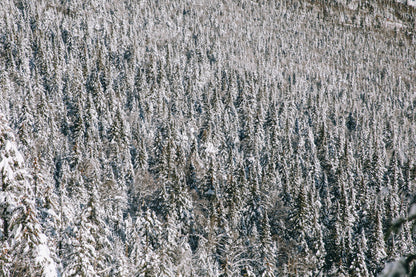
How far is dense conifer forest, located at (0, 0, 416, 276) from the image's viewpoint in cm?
2248

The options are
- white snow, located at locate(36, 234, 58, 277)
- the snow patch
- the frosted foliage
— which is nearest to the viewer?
the frosted foliage

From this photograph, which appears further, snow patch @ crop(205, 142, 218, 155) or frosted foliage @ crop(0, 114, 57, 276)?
snow patch @ crop(205, 142, 218, 155)

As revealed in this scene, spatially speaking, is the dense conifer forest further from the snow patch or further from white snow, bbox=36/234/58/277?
the snow patch

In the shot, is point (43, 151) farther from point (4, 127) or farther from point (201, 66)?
point (201, 66)

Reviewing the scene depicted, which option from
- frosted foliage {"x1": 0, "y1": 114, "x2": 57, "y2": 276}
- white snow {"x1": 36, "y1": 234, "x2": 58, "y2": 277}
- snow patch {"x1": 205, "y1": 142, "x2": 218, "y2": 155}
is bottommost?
snow patch {"x1": 205, "y1": 142, "x2": 218, "y2": 155}

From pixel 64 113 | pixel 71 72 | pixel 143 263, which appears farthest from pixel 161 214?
pixel 71 72

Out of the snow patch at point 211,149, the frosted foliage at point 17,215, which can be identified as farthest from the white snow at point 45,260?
the snow patch at point 211,149

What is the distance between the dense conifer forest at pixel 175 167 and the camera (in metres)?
22.5

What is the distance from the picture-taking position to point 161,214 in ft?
207

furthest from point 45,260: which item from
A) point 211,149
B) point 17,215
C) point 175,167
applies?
point 211,149

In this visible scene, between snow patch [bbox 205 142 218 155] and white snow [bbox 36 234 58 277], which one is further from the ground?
white snow [bbox 36 234 58 277]

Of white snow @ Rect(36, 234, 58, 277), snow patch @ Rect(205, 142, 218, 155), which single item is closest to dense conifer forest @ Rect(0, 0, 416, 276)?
white snow @ Rect(36, 234, 58, 277)

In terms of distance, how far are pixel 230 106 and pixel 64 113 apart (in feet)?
177

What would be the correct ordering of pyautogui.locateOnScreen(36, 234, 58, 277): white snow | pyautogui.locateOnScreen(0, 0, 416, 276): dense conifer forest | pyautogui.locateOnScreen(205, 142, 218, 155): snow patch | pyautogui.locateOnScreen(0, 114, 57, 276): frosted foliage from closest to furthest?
pyautogui.locateOnScreen(0, 114, 57, 276): frosted foliage → pyautogui.locateOnScreen(36, 234, 58, 277): white snow → pyautogui.locateOnScreen(0, 0, 416, 276): dense conifer forest → pyautogui.locateOnScreen(205, 142, 218, 155): snow patch
